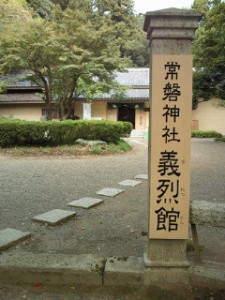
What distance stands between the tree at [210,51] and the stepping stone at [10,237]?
11.4 meters

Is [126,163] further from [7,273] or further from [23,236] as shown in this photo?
[7,273]

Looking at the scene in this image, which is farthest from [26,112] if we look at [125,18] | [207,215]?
[207,215]

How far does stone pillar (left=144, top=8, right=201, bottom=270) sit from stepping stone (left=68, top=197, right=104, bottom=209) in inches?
88.4

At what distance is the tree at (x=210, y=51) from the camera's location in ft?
44.0

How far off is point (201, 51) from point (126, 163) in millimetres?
8283

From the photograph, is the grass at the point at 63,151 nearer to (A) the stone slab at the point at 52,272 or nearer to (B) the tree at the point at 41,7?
(A) the stone slab at the point at 52,272

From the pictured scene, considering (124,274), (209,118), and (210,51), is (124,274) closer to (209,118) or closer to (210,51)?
(210,51)

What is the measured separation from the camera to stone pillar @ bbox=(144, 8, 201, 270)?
2.43 metres

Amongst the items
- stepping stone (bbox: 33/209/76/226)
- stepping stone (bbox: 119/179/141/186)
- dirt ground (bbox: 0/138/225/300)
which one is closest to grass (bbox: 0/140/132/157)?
dirt ground (bbox: 0/138/225/300)

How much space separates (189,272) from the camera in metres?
2.58

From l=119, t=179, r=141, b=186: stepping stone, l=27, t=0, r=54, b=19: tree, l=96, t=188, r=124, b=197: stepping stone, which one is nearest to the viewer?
l=96, t=188, r=124, b=197: stepping stone

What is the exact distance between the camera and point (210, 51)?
47.2ft

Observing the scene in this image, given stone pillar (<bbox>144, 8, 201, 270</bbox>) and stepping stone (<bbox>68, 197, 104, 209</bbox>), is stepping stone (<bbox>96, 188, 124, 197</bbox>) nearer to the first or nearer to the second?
stepping stone (<bbox>68, 197, 104, 209</bbox>)

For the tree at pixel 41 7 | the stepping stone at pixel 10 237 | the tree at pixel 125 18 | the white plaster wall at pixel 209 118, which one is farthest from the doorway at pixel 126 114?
the stepping stone at pixel 10 237
